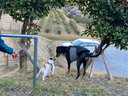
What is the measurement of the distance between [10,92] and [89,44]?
9851 millimetres

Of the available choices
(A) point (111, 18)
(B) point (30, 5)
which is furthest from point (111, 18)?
(B) point (30, 5)

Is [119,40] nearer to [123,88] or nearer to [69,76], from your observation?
[123,88]

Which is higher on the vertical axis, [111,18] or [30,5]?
[30,5]

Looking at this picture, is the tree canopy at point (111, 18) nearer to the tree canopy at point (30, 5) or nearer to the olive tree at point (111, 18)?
the olive tree at point (111, 18)

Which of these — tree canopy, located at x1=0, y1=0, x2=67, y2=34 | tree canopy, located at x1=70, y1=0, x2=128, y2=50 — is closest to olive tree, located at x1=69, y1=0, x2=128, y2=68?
tree canopy, located at x1=70, y1=0, x2=128, y2=50

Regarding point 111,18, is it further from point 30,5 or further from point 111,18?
point 30,5

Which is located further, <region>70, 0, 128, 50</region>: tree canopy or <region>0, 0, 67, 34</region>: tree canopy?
<region>70, 0, 128, 50</region>: tree canopy

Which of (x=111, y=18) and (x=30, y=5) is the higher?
(x=30, y=5)

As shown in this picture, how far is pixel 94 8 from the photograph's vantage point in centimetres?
461

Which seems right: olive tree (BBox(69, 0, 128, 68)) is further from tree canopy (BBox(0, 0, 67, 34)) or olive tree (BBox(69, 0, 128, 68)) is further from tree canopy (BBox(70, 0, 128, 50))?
tree canopy (BBox(0, 0, 67, 34))

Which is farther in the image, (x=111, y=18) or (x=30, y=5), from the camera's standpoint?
(x=111, y=18)

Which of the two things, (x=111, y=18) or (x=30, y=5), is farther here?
(x=111, y=18)

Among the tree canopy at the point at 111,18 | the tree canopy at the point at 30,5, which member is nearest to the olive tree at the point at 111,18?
the tree canopy at the point at 111,18

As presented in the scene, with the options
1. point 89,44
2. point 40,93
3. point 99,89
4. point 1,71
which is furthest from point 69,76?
point 89,44
